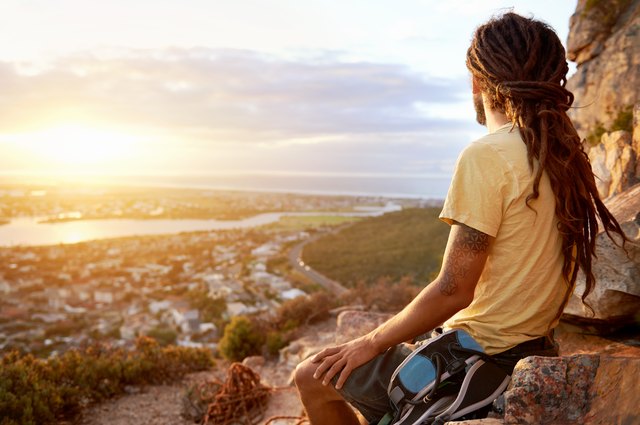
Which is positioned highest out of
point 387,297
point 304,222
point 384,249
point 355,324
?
point 355,324

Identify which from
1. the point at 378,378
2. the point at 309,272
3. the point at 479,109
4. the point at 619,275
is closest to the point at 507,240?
the point at 479,109

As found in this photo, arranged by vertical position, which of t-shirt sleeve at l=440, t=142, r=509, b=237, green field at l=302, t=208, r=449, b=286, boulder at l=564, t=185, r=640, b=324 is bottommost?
green field at l=302, t=208, r=449, b=286

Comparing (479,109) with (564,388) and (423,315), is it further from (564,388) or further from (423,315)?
(564,388)

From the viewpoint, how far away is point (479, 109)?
2373 millimetres

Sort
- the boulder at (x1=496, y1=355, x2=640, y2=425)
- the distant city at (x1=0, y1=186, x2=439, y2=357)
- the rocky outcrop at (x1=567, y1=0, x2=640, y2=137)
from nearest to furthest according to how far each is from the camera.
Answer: the boulder at (x1=496, y1=355, x2=640, y2=425) → the rocky outcrop at (x1=567, y1=0, x2=640, y2=137) → the distant city at (x1=0, y1=186, x2=439, y2=357)

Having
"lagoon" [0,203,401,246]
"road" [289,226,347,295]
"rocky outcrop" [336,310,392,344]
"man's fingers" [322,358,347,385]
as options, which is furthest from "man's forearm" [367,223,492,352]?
"lagoon" [0,203,401,246]

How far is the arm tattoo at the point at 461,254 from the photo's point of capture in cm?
192

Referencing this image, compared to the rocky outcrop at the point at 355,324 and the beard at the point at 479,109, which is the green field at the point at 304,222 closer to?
the rocky outcrop at the point at 355,324

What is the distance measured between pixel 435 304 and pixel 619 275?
1811mm

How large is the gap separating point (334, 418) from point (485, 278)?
3.42ft

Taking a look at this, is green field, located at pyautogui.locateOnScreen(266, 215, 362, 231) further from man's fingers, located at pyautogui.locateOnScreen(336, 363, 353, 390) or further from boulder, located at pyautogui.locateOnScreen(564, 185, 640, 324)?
man's fingers, located at pyautogui.locateOnScreen(336, 363, 353, 390)

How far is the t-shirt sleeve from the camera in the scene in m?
1.88

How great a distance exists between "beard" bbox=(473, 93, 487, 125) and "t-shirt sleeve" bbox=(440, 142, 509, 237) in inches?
19.4

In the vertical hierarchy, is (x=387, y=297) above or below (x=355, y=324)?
below
